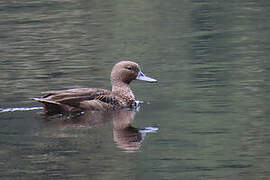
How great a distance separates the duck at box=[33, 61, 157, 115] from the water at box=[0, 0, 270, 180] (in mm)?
266

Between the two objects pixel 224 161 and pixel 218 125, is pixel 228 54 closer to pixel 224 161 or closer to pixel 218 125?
pixel 218 125

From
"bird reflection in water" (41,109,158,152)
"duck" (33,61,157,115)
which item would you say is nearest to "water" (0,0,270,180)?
"bird reflection in water" (41,109,158,152)

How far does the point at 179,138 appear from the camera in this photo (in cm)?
1076

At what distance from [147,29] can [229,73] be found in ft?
29.5

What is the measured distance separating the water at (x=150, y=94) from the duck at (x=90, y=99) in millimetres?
266

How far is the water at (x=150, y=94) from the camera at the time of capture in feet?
31.8

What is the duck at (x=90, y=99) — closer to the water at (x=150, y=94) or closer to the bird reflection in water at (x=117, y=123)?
the bird reflection in water at (x=117, y=123)

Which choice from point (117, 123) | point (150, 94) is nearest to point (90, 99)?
point (117, 123)

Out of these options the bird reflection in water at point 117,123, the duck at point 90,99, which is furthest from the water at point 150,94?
the duck at point 90,99

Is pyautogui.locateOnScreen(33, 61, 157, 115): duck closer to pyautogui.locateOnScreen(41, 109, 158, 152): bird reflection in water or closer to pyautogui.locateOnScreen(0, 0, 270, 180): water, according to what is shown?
pyautogui.locateOnScreen(41, 109, 158, 152): bird reflection in water

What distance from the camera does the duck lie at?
12781mm

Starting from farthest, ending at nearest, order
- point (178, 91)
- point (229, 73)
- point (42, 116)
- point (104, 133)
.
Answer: point (229, 73)
point (178, 91)
point (42, 116)
point (104, 133)

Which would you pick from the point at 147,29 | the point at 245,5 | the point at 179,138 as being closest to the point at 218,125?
the point at 179,138

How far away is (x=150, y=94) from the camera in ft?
46.5
